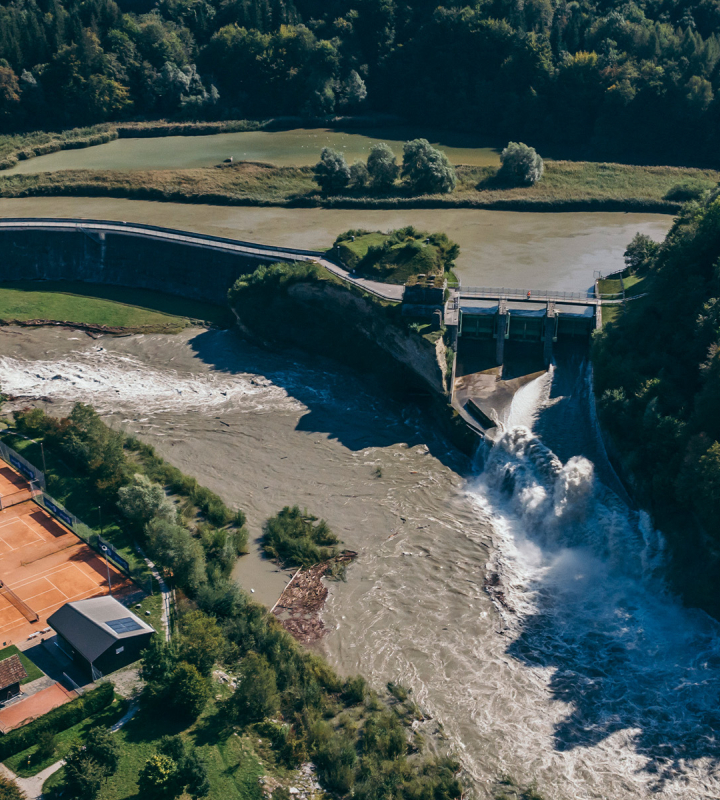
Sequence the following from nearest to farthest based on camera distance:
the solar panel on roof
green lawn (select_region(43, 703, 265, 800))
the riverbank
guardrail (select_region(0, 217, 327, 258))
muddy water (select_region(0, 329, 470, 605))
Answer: green lawn (select_region(43, 703, 265, 800))
the solar panel on roof
muddy water (select_region(0, 329, 470, 605))
guardrail (select_region(0, 217, 327, 258))
the riverbank

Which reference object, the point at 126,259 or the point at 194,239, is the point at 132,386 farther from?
the point at 126,259

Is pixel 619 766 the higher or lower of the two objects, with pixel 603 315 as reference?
lower

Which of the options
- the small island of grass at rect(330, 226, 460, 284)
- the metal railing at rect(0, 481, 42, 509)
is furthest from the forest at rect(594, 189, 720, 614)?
the metal railing at rect(0, 481, 42, 509)

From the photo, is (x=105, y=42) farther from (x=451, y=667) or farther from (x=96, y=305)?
(x=451, y=667)

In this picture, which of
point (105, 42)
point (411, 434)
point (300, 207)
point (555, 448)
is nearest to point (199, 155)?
point (300, 207)

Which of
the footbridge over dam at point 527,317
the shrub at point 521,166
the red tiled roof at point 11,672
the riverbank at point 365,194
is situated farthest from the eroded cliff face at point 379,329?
the shrub at point 521,166

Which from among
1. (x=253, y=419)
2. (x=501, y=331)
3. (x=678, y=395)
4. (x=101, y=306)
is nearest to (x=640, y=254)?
(x=501, y=331)

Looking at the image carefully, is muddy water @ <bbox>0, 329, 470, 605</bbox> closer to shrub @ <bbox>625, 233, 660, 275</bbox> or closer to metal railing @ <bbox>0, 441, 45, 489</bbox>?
metal railing @ <bbox>0, 441, 45, 489</bbox>
